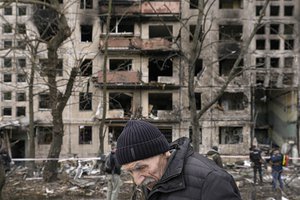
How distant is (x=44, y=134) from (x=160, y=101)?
10901mm

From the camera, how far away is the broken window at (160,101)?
38375 millimetres

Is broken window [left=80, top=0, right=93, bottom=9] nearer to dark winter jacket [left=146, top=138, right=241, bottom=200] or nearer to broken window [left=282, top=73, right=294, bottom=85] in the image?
broken window [left=282, top=73, right=294, bottom=85]

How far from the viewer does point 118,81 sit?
36.2 meters

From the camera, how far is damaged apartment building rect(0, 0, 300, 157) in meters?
36.3

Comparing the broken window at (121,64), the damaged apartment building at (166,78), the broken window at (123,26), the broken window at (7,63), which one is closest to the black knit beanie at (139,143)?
the damaged apartment building at (166,78)

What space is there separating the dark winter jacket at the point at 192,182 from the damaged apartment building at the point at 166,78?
110 ft

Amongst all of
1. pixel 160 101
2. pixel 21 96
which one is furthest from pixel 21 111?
pixel 160 101

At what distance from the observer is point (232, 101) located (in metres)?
38.2

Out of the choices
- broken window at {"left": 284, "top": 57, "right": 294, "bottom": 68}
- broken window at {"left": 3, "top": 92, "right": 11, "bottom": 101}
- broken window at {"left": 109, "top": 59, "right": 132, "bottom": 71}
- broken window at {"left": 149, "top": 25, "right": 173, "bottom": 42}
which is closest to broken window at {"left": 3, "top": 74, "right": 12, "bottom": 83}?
broken window at {"left": 3, "top": 92, "right": 11, "bottom": 101}

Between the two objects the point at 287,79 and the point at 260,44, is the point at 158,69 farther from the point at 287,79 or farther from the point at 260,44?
the point at 287,79

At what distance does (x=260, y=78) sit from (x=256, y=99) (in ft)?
13.9

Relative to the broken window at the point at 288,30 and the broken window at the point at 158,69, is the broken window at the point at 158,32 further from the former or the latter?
the broken window at the point at 288,30

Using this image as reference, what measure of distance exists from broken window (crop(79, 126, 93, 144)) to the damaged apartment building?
0.09 meters

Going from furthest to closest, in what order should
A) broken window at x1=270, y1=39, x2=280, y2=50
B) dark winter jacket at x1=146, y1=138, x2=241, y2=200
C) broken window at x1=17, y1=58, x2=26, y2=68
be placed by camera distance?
broken window at x1=270, y1=39, x2=280, y2=50
broken window at x1=17, y1=58, x2=26, y2=68
dark winter jacket at x1=146, y1=138, x2=241, y2=200
